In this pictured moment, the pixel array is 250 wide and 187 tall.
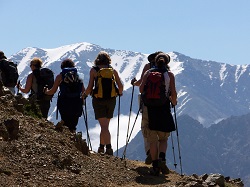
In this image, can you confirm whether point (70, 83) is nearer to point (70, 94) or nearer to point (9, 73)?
point (70, 94)

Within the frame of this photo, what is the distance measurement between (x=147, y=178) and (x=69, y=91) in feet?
10.9


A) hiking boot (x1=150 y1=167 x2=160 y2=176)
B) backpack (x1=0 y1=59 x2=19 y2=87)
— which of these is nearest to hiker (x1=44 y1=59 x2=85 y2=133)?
backpack (x1=0 y1=59 x2=19 y2=87)

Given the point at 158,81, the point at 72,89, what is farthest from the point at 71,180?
the point at 72,89

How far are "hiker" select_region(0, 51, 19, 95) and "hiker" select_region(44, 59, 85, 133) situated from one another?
6.16 ft

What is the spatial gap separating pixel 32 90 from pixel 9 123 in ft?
14.0

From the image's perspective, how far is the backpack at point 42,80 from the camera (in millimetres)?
14992

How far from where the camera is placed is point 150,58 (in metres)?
14.1

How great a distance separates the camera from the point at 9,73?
15.4m

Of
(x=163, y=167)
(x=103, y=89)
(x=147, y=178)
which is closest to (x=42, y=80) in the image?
(x=103, y=89)

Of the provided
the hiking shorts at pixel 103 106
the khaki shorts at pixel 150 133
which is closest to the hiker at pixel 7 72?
the hiking shorts at pixel 103 106

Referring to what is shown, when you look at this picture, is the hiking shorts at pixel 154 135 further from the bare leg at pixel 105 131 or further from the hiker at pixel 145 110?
the bare leg at pixel 105 131

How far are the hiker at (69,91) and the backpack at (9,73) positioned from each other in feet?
6.15

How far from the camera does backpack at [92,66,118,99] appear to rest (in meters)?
14.0

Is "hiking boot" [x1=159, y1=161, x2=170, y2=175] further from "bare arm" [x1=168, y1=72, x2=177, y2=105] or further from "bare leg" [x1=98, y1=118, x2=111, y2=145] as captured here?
"bare leg" [x1=98, y1=118, x2=111, y2=145]
